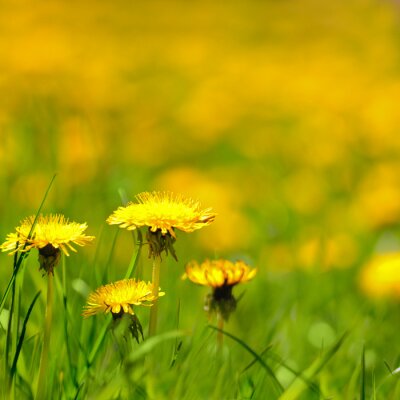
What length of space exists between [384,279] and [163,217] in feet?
2.87

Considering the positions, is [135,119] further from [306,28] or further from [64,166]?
[306,28]

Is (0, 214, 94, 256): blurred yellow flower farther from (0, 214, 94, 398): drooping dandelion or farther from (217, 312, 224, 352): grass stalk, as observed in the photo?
(217, 312, 224, 352): grass stalk

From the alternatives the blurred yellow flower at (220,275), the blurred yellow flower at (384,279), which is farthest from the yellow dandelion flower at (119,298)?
the blurred yellow flower at (384,279)

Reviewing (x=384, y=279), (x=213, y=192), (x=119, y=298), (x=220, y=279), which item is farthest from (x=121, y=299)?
(x=213, y=192)

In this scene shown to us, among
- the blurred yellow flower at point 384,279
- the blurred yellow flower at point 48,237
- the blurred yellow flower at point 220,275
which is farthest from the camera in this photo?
the blurred yellow flower at point 384,279

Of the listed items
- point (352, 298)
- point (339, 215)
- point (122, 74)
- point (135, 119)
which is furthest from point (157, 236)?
point (122, 74)

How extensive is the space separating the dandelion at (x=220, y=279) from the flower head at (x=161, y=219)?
90mm

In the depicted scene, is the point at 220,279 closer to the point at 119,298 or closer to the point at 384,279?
the point at 119,298

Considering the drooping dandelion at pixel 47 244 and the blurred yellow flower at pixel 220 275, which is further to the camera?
the blurred yellow flower at pixel 220 275

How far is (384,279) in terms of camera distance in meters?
1.68

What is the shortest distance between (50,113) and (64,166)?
60 cm

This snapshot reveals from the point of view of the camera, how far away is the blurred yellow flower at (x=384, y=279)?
167cm

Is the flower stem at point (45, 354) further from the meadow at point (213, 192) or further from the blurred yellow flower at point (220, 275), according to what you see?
the blurred yellow flower at point (220, 275)

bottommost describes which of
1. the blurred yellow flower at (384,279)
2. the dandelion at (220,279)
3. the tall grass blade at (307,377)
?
the blurred yellow flower at (384,279)
